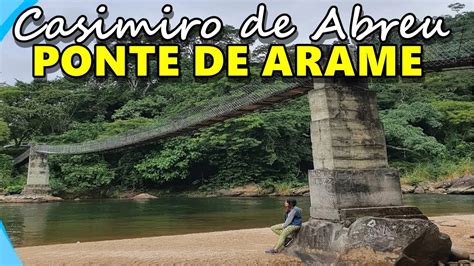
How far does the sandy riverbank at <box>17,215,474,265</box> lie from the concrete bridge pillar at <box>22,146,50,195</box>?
19151 mm

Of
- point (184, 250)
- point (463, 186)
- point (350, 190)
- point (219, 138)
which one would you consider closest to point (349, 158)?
point (350, 190)

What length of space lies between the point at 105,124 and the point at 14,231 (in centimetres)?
1828

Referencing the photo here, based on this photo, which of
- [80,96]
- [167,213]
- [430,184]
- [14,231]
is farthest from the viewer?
[80,96]

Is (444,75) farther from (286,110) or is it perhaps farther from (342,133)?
(342,133)

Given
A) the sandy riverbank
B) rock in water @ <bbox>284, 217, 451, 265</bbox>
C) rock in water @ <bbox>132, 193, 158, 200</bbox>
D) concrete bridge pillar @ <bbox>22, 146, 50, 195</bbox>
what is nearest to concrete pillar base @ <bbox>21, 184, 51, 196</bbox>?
concrete bridge pillar @ <bbox>22, 146, 50, 195</bbox>

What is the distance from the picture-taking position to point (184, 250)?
7.59 metres

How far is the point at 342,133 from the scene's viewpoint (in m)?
6.36

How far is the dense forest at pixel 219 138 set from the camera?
24500mm

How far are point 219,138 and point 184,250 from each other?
16906mm

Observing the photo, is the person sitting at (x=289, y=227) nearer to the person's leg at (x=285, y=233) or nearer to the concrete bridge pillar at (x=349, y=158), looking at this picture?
the person's leg at (x=285, y=233)

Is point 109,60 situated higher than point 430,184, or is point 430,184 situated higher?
point 109,60

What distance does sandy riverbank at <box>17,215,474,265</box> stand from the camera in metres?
6.46

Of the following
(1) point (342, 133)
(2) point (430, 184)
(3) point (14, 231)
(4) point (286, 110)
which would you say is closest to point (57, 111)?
(4) point (286, 110)

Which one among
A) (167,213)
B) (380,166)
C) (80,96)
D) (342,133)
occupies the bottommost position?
(167,213)
